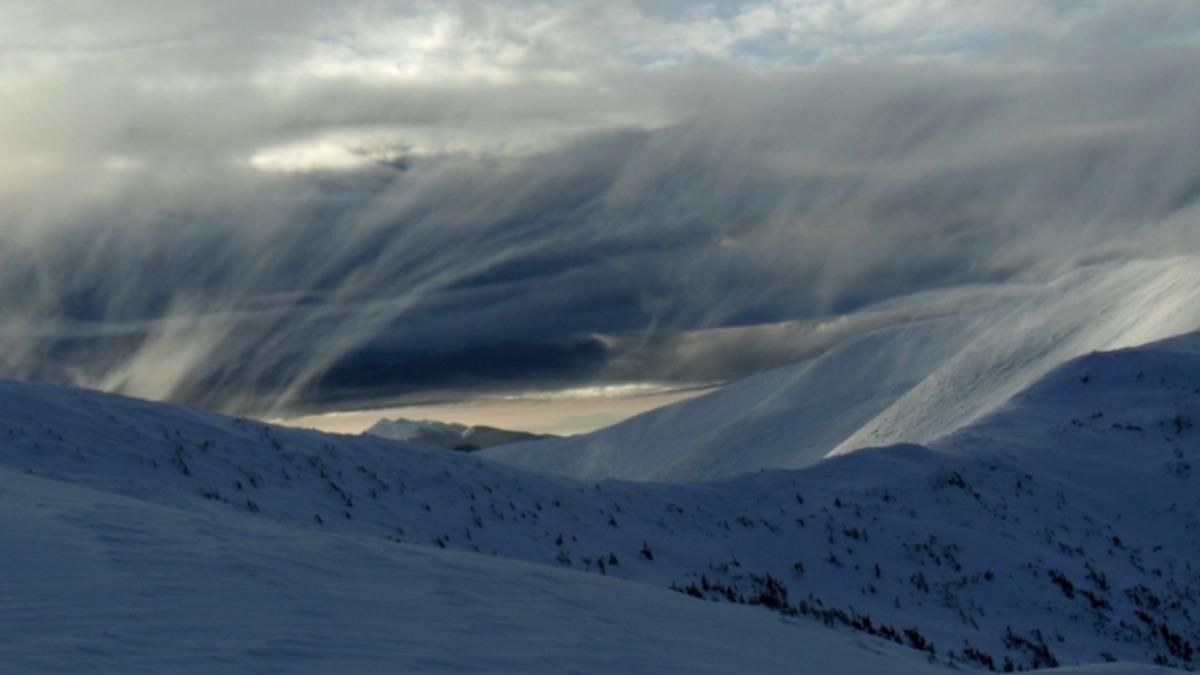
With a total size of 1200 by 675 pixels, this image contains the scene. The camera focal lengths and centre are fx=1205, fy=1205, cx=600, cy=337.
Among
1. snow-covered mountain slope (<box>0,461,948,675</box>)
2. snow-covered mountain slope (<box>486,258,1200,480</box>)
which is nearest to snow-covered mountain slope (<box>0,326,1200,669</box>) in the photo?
snow-covered mountain slope (<box>0,461,948,675</box>)

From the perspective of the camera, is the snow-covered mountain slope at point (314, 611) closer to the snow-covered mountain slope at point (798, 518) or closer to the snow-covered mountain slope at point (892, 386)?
the snow-covered mountain slope at point (798, 518)

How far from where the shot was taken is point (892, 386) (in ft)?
198

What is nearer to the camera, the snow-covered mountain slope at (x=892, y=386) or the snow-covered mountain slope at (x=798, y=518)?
the snow-covered mountain slope at (x=798, y=518)

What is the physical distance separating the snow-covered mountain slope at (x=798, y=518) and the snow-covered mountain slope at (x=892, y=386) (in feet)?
58.7

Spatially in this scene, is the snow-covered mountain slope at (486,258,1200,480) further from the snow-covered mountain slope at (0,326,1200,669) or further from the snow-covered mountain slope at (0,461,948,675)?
the snow-covered mountain slope at (0,461,948,675)

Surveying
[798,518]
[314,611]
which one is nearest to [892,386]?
[798,518]

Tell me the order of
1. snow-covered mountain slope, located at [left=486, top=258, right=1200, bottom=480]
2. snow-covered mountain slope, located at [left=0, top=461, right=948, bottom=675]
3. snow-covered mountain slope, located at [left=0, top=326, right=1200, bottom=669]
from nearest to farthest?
snow-covered mountain slope, located at [left=0, top=461, right=948, bottom=675]
snow-covered mountain slope, located at [left=0, top=326, right=1200, bottom=669]
snow-covered mountain slope, located at [left=486, top=258, right=1200, bottom=480]

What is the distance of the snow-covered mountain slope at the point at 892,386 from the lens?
4703 centimetres

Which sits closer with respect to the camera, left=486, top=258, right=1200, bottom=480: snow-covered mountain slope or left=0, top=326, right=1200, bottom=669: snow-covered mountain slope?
left=0, top=326, right=1200, bottom=669: snow-covered mountain slope

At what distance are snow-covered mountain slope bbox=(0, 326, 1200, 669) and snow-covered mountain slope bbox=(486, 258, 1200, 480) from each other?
1789 cm

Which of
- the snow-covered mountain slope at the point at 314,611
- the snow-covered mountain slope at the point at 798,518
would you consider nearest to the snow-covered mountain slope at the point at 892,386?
the snow-covered mountain slope at the point at 798,518

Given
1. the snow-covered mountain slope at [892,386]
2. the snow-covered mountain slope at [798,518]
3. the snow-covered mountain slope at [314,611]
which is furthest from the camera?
the snow-covered mountain slope at [892,386]

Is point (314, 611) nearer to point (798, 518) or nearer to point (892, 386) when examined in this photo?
point (798, 518)

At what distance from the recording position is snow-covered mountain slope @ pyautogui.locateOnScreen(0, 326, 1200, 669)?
16375 mm
